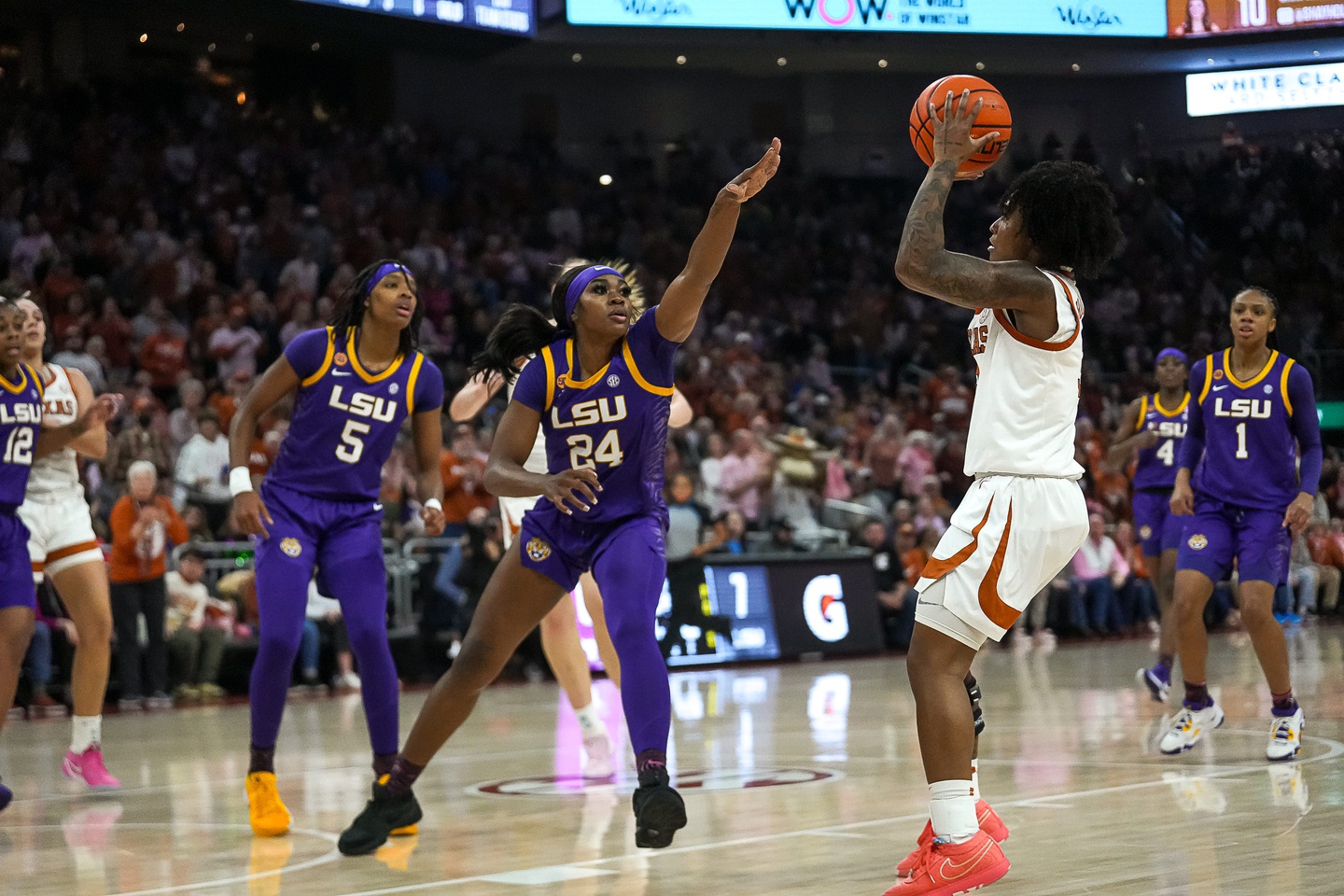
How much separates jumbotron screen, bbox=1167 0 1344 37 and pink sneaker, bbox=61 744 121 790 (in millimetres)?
20718

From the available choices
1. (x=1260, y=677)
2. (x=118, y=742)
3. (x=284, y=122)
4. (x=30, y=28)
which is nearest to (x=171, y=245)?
(x=284, y=122)

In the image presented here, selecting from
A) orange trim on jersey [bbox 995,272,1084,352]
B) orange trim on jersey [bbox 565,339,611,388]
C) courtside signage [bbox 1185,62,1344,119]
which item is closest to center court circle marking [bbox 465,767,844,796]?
orange trim on jersey [bbox 565,339,611,388]

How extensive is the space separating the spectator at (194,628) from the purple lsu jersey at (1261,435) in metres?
7.71

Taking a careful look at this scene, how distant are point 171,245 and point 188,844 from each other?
11.9m

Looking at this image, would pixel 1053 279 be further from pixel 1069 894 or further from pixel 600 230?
pixel 600 230

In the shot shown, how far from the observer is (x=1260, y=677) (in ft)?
37.4

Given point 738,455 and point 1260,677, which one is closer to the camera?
point 1260,677

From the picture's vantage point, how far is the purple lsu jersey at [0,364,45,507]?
22.4 feet

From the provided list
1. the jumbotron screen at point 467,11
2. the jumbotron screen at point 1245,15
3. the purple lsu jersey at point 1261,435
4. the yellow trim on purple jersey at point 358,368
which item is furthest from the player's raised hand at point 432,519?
the jumbotron screen at point 1245,15

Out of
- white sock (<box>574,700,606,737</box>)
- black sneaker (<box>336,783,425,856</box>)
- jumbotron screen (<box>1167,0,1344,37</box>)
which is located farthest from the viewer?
jumbotron screen (<box>1167,0,1344,37</box>)

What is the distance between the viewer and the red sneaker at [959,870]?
4.33 metres

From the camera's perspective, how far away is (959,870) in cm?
433

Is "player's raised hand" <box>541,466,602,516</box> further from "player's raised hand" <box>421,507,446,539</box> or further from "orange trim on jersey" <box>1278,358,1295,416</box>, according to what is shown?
"orange trim on jersey" <box>1278,358,1295,416</box>

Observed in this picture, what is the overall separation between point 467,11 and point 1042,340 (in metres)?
16.5
